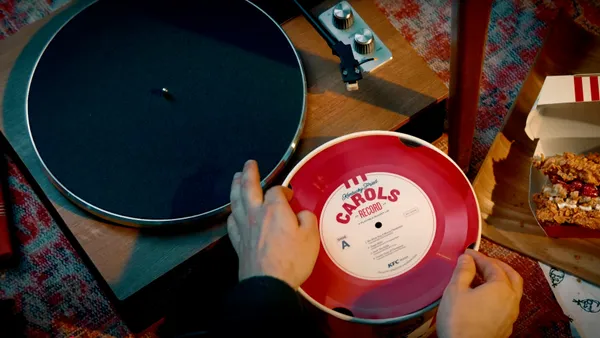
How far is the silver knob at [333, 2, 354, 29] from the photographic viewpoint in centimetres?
101

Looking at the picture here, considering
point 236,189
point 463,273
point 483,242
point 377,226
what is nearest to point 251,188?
point 236,189

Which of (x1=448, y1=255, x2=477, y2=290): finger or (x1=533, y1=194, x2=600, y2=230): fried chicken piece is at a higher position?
(x1=448, y1=255, x2=477, y2=290): finger

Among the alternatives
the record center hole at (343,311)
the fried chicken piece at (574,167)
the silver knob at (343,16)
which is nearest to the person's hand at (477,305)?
the record center hole at (343,311)

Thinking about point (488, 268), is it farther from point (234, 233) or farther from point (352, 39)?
point (352, 39)

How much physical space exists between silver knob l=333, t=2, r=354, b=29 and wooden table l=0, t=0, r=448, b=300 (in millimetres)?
46

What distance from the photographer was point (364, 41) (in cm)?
99

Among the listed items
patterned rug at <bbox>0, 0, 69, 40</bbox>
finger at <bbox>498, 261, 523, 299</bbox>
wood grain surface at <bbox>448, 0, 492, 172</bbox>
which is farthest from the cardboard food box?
patterned rug at <bbox>0, 0, 69, 40</bbox>

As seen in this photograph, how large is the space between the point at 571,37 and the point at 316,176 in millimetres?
699

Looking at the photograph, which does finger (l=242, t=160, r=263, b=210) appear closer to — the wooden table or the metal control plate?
the wooden table

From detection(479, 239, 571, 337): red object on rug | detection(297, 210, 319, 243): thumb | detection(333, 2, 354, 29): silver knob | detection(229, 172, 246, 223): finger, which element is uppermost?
detection(333, 2, 354, 29): silver knob

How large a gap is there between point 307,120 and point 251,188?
232mm

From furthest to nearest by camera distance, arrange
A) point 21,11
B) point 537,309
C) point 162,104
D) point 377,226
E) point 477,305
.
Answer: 1. point 21,11
2. point 537,309
3. point 162,104
4. point 377,226
5. point 477,305

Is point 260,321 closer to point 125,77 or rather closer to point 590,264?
point 125,77

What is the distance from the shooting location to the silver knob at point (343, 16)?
1.01 metres
